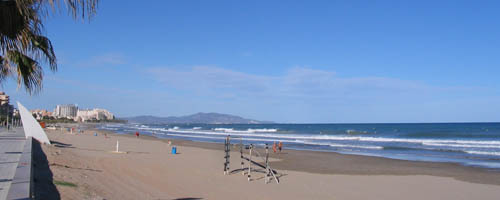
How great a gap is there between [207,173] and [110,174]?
12.5 ft

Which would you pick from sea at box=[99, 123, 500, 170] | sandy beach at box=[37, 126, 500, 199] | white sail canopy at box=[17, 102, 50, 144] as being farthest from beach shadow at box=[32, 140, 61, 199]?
white sail canopy at box=[17, 102, 50, 144]

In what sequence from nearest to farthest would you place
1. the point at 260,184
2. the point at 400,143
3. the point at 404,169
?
1. the point at 260,184
2. the point at 404,169
3. the point at 400,143

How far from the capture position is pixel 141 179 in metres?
12.3

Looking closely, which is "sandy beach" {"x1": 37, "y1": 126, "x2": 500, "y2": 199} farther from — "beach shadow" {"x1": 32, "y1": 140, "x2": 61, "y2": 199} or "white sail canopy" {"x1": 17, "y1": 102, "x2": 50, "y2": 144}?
"white sail canopy" {"x1": 17, "y1": 102, "x2": 50, "y2": 144}

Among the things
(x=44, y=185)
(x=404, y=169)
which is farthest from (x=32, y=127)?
(x=404, y=169)

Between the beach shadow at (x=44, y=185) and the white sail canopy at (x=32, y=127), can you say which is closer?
the beach shadow at (x=44, y=185)

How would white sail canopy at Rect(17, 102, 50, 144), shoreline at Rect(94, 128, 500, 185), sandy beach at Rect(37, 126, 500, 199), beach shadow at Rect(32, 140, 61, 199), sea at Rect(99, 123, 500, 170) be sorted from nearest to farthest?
beach shadow at Rect(32, 140, 61, 199) < sandy beach at Rect(37, 126, 500, 199) < shoreline at Rect(94, 128, 500, 185) < white sail canopy at Rect(17, 102, 50, 144) < sea at Rect(99, 123, 500, 170)

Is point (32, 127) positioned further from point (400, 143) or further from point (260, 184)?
point (400, 143)

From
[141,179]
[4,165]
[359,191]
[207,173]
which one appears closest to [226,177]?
[207,173]

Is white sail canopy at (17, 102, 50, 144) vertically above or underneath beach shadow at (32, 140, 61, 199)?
above

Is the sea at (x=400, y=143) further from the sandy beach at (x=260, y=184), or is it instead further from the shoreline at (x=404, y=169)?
the sandy beach at (x=260, y=184)

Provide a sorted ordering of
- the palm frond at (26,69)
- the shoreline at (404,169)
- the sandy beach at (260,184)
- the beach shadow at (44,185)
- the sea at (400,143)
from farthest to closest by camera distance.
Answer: the sea at (400,143) → the shoreline at (404,169) → the sandy beach at (260,184) → the beach shadow at (44,185) → the palm frond at (26,69)

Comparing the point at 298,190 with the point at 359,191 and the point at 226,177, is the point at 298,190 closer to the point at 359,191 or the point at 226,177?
the point at 359,191

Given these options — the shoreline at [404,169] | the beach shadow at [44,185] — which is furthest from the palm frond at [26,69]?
the shoreline at [404,169]
